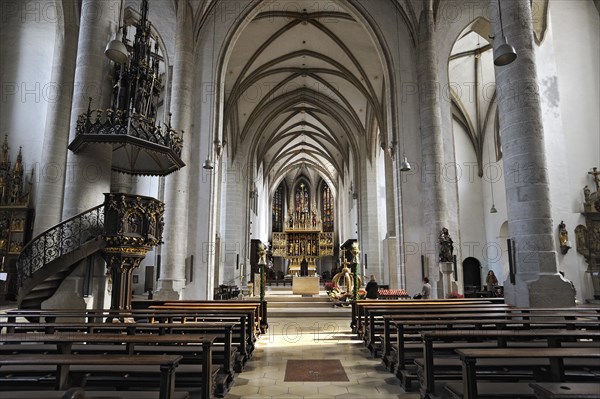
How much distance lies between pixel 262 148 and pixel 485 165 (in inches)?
588

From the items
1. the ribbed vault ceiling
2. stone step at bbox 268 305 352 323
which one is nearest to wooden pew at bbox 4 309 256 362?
stone step at bbox 268 305 352 323

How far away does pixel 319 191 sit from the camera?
148 feet

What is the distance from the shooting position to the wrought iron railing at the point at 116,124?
694cm

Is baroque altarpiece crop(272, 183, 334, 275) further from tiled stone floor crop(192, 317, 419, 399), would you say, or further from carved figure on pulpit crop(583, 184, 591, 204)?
tiled stone floor crop(192, 317, 419, 399)

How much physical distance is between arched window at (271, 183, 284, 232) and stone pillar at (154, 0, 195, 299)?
2993cm

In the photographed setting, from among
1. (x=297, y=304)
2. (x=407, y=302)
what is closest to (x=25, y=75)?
(x=297, y=304)

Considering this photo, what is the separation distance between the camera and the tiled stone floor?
441 cm

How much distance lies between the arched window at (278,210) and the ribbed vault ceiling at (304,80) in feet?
42.8

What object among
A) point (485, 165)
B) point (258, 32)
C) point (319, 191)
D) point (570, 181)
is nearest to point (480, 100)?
point (485, 165)

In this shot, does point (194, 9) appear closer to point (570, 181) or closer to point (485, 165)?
point (570, 181)

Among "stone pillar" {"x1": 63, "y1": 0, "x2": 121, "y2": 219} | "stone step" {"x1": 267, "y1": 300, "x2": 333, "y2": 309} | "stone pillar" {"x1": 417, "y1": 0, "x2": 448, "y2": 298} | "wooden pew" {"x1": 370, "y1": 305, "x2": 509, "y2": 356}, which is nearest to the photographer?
"wooden pew" {"x1": 370, "y1": 305, "x2": 509, "y2": 356}

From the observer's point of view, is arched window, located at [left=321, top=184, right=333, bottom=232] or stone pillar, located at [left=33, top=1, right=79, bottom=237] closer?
stone pillar, located at [left=33, top=1, right=79, bottom=237]

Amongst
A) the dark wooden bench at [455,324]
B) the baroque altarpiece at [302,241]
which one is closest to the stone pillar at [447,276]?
the dark wooden bench at [455,324]

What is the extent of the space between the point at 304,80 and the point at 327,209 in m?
22.5
